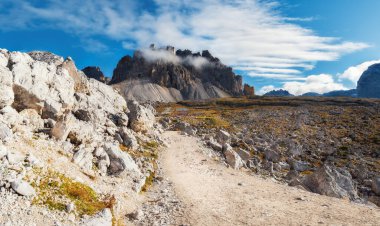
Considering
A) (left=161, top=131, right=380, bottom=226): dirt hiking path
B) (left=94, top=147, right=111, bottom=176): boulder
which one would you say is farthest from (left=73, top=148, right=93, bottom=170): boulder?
(left=161, top=131, right=380, bottom=226): dirt hiking path

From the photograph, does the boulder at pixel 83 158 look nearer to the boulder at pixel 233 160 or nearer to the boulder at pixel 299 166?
the boulder at pixel 233 160

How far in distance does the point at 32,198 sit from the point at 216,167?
82.9ft

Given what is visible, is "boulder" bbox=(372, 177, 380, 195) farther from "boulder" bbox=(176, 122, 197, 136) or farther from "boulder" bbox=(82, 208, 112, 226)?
"boulder" bbox=(176, 122, 197, 136)

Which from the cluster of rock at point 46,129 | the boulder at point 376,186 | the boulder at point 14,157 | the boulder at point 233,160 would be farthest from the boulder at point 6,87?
the boulder at point 376,186

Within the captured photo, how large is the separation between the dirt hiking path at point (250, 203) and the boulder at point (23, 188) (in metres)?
10.4

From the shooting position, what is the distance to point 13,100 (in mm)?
27438

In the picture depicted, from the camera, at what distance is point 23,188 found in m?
17.8

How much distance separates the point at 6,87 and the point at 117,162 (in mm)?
11339

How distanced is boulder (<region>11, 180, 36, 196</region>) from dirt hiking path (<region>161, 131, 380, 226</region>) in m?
10.4

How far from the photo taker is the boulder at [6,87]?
25.6m

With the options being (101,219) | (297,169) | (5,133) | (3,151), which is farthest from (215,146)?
(3,151)

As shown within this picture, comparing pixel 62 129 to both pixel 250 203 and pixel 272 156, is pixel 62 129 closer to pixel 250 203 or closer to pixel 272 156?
pixel 250 203

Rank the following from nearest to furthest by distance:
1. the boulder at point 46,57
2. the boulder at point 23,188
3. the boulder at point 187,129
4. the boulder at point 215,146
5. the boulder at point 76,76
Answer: the boulder at point 23,188 → the boulder at point 76,76 → the boulder at point 46,57 → the boulder at point 215,146 → the boulder at point 187,129

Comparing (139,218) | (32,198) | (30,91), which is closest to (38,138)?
(30,91)
